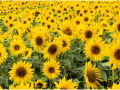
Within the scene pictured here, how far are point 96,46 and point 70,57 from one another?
79 centimetres

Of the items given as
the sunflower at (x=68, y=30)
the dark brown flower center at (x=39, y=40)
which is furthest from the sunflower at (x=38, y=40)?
the sunflower at (x=68, y=30)

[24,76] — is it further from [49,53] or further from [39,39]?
[39,39]

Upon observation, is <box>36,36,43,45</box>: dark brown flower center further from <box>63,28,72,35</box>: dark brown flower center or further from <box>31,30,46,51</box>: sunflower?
<box>63,28,72,35</box>: dark brown flower center

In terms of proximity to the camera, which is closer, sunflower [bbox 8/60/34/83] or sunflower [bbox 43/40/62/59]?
sunflower [bbox 8/60/34/83]

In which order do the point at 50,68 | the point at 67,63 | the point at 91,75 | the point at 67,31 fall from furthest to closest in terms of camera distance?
the point at 67,31 < the point at 67,63 < the point at 50,68 < the point at 91,75

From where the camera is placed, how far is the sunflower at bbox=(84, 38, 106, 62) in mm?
2875

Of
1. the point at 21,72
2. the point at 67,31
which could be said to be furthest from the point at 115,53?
the point at 67,31

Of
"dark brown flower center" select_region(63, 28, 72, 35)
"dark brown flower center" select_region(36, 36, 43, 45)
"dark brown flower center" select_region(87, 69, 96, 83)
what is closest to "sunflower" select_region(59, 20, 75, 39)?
"dark brown flower center" select_region(63, 28, 72, 35)

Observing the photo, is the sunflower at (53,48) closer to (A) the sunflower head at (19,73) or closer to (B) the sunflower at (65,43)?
(B) the sunflower at (65,43)

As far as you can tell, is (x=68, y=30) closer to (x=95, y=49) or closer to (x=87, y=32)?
(x=87, y=32)

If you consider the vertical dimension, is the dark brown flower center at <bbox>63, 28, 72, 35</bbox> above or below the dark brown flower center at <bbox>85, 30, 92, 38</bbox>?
above

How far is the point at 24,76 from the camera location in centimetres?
268

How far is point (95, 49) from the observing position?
293 centimetres

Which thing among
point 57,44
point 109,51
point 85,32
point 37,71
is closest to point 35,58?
point 37,71
